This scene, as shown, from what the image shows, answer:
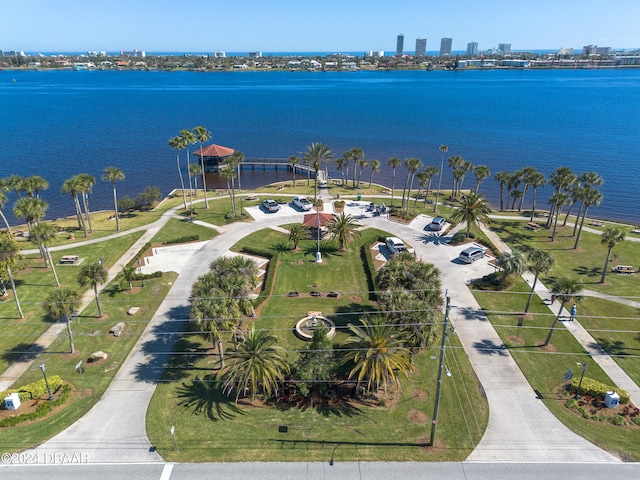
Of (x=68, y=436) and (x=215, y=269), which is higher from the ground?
(x=215, y=269)

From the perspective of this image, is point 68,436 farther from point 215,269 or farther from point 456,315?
point 456,315

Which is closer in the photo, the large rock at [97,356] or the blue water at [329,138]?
the large rock at [97,356]

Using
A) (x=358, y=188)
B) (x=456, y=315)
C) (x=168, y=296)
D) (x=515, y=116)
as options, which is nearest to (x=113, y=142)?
(x=358, y=188)

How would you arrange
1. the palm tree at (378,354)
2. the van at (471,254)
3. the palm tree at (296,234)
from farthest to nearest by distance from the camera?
the palm tree at (296,234)
the van at (471,254)
the palm tree at (378,354)

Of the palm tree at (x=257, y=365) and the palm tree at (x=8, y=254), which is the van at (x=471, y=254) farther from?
the palm tree at (x=8, y=254)

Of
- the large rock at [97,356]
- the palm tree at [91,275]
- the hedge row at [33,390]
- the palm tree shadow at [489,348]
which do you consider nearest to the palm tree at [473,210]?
the palm tree shadow at [489,348]

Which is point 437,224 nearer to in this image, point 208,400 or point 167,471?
point 208,400
